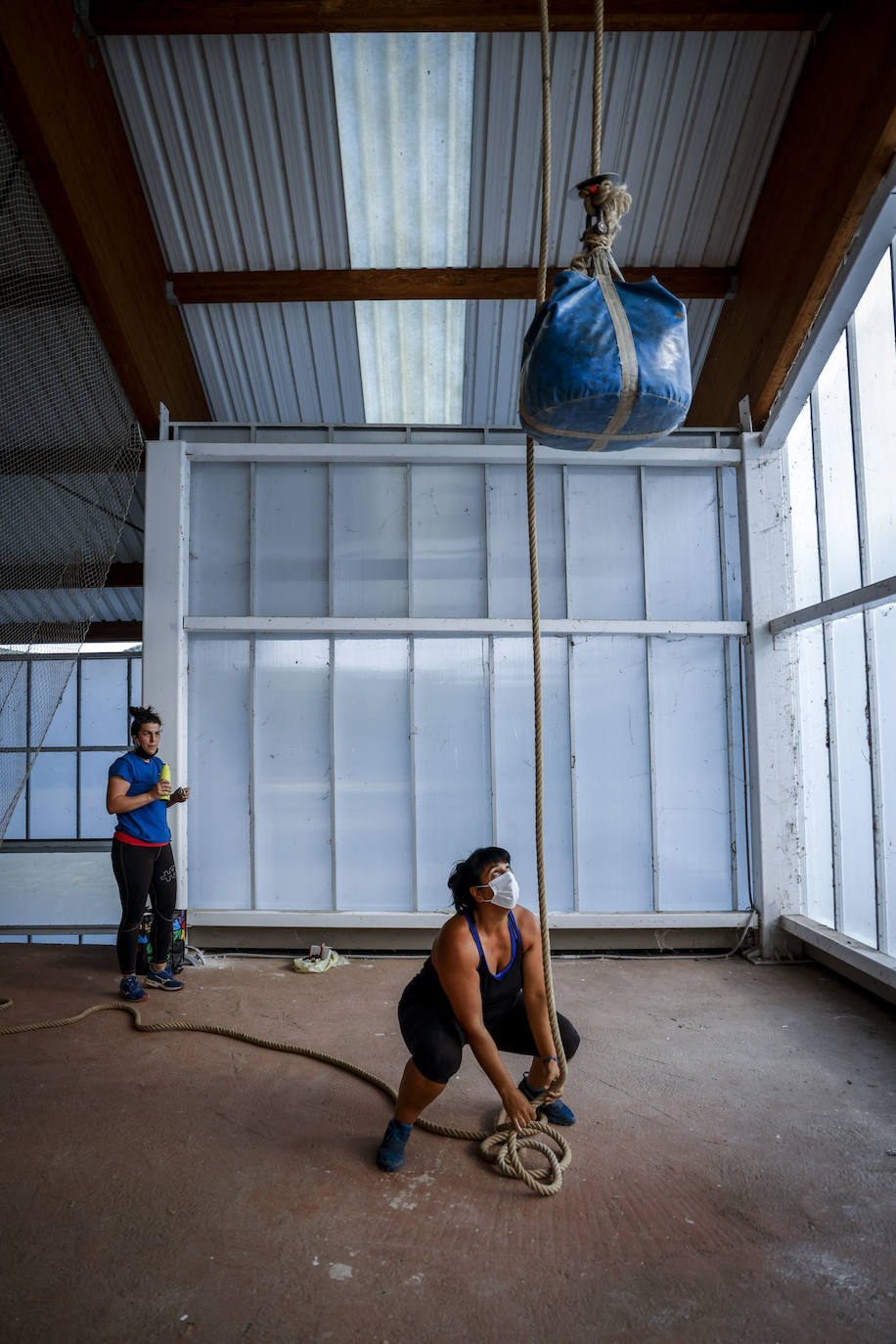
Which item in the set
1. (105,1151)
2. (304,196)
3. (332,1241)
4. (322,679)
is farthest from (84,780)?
(332,1241)

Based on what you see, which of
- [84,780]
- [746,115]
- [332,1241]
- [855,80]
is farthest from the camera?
[84,780]

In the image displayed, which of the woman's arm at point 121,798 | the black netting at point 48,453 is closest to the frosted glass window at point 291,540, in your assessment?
the black netting at point 48,453

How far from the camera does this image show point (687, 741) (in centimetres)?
569

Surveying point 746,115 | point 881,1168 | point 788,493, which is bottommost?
point 881,1168

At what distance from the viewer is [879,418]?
424cm

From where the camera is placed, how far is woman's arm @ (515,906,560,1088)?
2.84 m

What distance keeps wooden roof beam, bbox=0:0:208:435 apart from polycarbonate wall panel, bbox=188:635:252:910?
169 centimetres

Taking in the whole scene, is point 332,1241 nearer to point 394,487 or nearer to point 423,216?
point 394,487

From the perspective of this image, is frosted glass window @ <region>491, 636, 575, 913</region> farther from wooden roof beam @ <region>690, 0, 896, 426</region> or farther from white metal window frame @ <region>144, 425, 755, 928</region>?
wooden roof beam @ <region>690, 0, 896, 426</region>

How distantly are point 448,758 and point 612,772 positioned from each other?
3.57ft

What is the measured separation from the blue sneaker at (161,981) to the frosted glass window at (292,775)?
0.86 meters

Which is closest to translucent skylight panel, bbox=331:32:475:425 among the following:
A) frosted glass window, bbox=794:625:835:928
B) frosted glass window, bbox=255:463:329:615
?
frosted glass window, bbox=255:463:329:615

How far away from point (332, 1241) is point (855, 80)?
536cm

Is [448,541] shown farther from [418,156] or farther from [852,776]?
[852,776]
